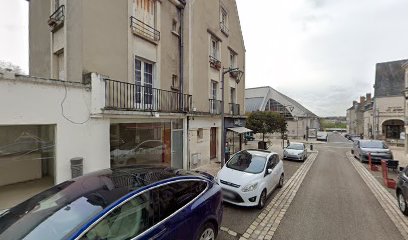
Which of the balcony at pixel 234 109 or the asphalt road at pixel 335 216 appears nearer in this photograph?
the asphalt road at pixel 335 216

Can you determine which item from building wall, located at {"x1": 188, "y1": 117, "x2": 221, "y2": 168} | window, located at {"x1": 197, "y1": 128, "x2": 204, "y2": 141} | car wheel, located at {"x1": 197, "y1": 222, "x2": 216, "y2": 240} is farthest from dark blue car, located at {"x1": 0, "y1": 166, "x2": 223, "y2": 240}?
window, located at {"x1": 197, "y1": 128, "x2": 204, "y2": 141}

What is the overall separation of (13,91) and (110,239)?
4.43 meters

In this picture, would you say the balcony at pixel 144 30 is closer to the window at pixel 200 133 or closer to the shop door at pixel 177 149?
the shop door at pixel 177 149

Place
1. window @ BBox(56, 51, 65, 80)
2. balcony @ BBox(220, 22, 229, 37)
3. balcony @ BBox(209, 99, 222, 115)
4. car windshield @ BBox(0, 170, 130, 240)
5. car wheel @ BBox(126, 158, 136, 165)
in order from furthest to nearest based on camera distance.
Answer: balcony @ BBox(220, 22, 229, 37) → balcony @ BBox(209, 99, 222, 115) → car wheel @ BBox(126, 158, 136, 165) → window @ BBox(56, 51, 65, 80) → car windshield @ BBox(0, 170, 130, 240)

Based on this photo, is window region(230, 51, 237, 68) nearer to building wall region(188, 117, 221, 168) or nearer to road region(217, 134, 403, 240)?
Answer: building wall region(188, 117, 221, 168)

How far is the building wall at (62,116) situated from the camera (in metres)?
4.87

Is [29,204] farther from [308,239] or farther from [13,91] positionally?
[308,239]

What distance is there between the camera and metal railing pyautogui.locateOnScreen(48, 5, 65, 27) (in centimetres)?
705

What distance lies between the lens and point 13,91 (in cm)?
482

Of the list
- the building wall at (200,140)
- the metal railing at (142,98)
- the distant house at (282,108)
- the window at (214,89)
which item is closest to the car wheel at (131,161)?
the metal railing at (142,98)

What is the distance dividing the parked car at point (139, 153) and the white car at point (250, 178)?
3.41m

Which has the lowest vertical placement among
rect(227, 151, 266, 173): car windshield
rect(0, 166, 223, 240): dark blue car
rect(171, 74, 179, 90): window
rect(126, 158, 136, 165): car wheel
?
rect(126, 158, 136, 165): car wheel

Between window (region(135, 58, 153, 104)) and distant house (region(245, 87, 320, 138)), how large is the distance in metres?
33.5

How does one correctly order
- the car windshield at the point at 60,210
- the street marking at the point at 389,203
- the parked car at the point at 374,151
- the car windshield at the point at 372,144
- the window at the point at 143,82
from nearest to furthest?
the car windshield at the point at 60,210, the street marking at the point at 389,203, the window at the point at 143,82, the parked car at the point at 374,151, the car windshield at the point at 372,144
